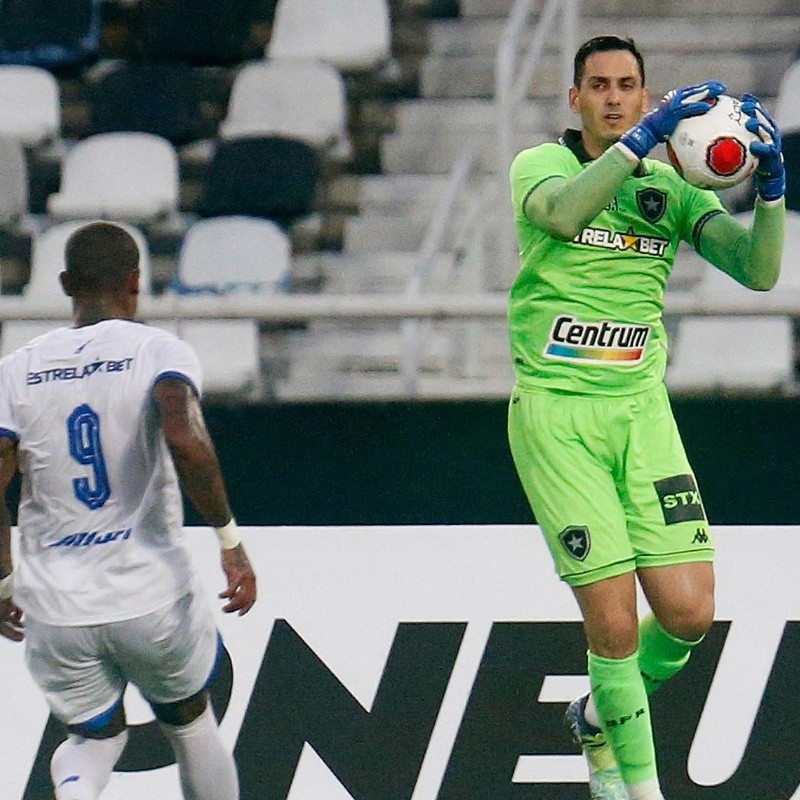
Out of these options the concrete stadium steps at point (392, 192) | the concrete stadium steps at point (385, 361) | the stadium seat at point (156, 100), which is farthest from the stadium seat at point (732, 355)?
the stadium seat at point (156, 100)

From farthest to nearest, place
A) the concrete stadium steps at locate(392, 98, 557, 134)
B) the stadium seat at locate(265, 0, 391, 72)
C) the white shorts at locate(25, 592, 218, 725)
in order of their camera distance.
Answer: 1. the stadium seat at locate(265, 0, 391, 72)
2. the concrete stadium steps at locate(392, 98, 557, 134)
3. the white shorts at locate(25, 592, 218, 725)

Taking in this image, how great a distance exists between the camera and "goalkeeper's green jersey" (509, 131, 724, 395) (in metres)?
4.54

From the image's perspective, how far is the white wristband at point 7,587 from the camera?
447 cm

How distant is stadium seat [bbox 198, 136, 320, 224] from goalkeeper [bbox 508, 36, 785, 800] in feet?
12.6

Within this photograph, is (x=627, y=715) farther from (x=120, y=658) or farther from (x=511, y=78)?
(x=511, y=78)

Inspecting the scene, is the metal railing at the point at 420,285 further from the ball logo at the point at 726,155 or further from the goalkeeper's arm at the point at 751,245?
the ball logo at the point at 726,155

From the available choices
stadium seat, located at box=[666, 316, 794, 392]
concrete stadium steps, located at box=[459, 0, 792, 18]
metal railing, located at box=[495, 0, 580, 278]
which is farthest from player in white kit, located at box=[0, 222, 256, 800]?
concrete stadium steps, located at box=[459, 0, 792, 18]

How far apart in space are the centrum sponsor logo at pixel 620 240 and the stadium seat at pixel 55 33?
5.29 m

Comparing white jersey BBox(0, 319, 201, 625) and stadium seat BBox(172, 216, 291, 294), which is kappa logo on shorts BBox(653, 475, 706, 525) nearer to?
white jersey BBox(0, 319, 201, 625)

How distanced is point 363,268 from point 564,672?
122 inches

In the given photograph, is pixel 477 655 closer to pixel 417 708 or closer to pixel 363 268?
pixel 417 708

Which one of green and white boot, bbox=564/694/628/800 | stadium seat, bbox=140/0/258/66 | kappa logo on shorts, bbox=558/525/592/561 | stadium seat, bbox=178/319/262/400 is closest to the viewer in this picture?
kappa logo on shorts, bbox=558/525/592/561

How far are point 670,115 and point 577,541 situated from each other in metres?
1.01

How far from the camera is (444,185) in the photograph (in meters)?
8.34
